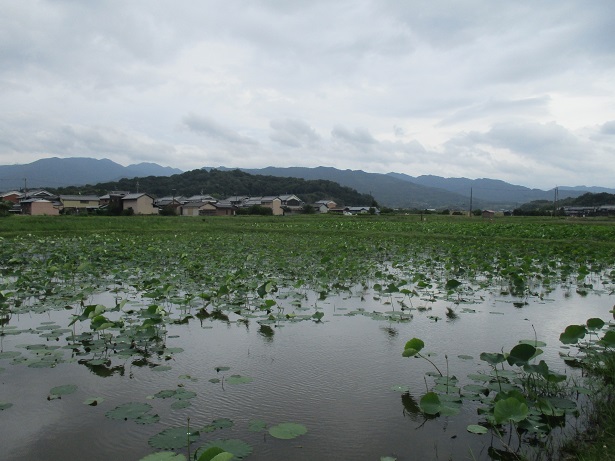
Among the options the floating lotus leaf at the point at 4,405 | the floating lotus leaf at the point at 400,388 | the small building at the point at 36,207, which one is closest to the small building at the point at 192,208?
the small building at the point at 36,207

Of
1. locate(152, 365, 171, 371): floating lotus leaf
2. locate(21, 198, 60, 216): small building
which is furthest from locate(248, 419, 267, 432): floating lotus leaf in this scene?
locate(21, 198, 60, 216): small building

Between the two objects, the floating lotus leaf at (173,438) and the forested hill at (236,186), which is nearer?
the floating lotus leaf at (173,438)

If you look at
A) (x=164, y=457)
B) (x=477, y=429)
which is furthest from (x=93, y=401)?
(x=477, y=429)

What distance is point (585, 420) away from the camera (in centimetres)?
393

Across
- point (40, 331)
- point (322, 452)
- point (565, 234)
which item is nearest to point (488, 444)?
point (322, 452)

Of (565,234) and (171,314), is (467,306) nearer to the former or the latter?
(171,314)

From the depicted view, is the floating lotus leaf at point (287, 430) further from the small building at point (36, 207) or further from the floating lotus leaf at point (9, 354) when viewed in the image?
the small building at point (36, 207)

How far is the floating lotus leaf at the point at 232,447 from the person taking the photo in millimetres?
3301

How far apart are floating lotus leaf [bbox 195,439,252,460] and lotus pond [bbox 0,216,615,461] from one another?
0.06 feet

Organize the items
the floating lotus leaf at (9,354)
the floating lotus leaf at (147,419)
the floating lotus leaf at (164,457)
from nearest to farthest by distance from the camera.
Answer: the floating lotus leaf at (164,457)
the floating lotus leaf at (147,419)
the floating lotus leaf at (9,354)

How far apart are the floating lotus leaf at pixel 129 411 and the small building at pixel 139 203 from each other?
53.7 meters

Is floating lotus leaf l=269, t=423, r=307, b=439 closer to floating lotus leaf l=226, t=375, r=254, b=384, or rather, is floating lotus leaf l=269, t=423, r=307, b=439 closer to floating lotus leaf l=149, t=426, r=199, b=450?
floating lotus leaf l=149, t=426, r=199, b=450

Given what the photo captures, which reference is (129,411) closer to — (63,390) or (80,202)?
(63,390)

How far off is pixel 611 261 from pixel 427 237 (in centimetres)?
984
